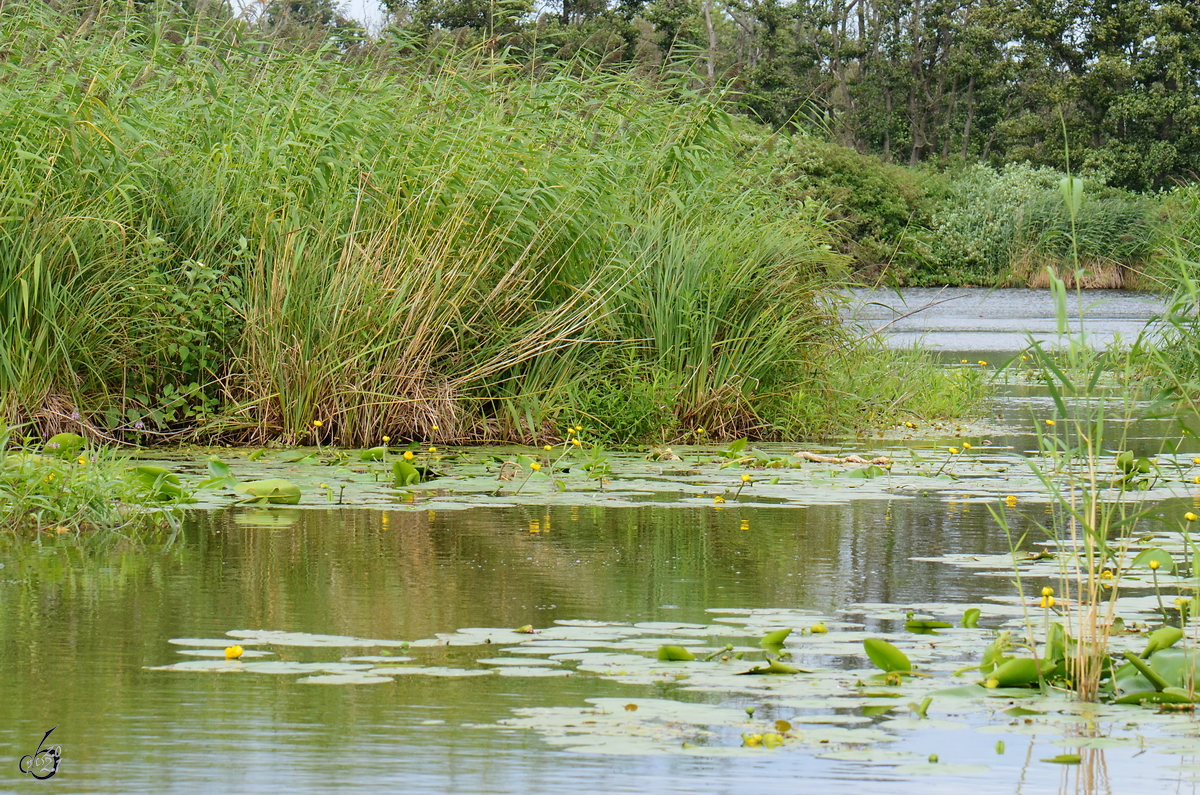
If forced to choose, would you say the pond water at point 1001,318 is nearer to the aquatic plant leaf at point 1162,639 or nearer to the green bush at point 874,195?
the green bush at point 874,195

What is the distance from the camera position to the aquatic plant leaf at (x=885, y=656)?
3646 mm

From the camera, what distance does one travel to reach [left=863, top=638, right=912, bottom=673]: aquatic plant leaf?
365cm

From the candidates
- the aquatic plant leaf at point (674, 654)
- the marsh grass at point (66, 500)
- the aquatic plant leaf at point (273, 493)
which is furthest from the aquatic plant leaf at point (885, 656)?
the aquatic plant leaf at point (273, 493)

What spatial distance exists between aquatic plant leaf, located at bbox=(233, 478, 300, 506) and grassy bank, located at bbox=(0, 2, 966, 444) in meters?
→ 1.66

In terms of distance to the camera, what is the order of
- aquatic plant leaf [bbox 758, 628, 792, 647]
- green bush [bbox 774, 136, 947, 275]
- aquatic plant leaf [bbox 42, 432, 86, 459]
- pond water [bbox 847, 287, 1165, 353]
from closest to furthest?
aquatic plant leaf [bbox 758, 628, 792, 647], aquatic plant leaf [bbox 42, 432, 86, 459], pond water [bbox 847, 287, 1165, 353], green bush [bbox 774, 136, 947, 275]

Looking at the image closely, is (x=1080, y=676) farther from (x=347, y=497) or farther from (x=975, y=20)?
(x=975, y=20)

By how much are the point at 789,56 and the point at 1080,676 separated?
55.1m

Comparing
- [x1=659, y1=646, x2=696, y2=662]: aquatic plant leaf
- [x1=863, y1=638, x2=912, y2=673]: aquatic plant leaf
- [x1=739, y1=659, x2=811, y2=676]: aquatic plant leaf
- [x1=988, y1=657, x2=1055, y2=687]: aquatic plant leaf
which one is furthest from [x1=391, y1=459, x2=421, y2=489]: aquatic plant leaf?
[x1=988, y1=657, x2=1055, y2=687]: aquatic plant leaf

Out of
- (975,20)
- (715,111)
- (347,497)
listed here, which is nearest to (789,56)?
(975,20)

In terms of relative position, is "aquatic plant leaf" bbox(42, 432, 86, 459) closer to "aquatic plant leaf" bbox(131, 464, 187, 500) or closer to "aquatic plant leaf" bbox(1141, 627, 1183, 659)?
"aquatic plant leaf" bbox(131, 464, 187, 500)

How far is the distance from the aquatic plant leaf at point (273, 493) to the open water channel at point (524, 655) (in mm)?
91

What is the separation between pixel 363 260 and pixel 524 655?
4853mm

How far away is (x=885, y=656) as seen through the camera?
12.0 ft

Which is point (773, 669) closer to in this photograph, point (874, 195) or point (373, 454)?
point (373, 454)
